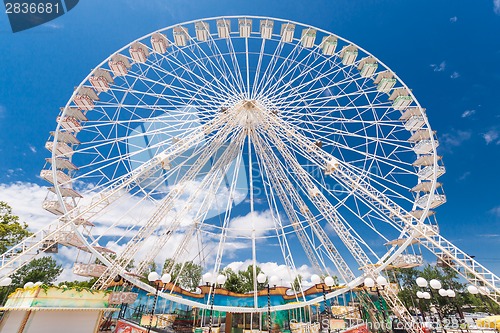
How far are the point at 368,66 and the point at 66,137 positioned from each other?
21.6 metres

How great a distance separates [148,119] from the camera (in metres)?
18.8

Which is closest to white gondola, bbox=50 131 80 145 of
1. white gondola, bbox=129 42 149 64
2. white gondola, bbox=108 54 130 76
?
white gondola, bbox=108 54 130 76

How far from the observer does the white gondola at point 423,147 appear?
58.8 feet

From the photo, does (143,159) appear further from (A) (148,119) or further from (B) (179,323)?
(B) (179,323)

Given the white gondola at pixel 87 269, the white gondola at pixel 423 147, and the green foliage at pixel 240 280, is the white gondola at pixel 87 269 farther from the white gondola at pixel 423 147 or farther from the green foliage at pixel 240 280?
the green foliage at pixel 240 280

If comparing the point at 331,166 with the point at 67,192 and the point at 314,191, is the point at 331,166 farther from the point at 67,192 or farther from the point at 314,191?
the point at 67,192

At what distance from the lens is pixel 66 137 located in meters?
18.0

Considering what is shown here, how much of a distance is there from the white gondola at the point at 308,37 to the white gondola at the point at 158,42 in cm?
1047

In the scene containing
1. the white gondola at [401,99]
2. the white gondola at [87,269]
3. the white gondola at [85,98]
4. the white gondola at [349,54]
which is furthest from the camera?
the white gondola at [349,54]

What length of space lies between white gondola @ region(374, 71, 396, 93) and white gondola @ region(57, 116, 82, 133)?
2153 cm

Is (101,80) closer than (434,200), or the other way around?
(434,200)

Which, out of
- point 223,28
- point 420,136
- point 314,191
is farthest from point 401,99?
point 223,28

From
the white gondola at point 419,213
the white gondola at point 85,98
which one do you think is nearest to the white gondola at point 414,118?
the white gondola at point 419,213

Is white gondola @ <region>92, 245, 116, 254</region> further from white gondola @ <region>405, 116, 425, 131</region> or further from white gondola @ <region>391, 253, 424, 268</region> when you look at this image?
white gondola @ <region>405, 116, 425, 131</region>
